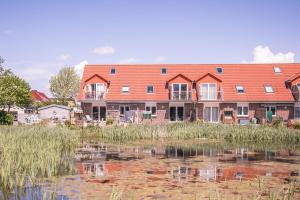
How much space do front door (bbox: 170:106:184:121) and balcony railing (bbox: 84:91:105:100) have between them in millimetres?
6606

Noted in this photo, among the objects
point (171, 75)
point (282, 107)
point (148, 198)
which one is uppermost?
point (171, 75)

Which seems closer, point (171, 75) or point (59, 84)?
point (171, 75)

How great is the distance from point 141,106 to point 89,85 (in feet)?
17.8

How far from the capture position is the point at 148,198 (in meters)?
8.85

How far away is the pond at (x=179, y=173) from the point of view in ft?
30.3

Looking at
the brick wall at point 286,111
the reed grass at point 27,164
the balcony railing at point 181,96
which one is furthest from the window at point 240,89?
the reed grass at point 27,164

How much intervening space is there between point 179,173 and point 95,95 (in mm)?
25138

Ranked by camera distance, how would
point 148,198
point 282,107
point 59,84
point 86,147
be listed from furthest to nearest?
point 59,84
point 282,107
point 86,147
point 148,198

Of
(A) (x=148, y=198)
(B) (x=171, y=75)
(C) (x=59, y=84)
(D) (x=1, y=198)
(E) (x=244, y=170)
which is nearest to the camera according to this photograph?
(D) (x=1, y=198)

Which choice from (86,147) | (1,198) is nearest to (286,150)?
(86,147)

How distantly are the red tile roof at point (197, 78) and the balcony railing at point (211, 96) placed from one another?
475mm

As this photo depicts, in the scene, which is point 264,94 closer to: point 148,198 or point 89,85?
point 89,85

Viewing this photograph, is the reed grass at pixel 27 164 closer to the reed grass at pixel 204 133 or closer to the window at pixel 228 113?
the reed grass at pixel 204 133

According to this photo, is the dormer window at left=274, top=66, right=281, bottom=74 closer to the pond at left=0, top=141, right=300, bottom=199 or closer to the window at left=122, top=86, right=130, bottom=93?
the window at left=122, top=86, right=130, bottom=93
